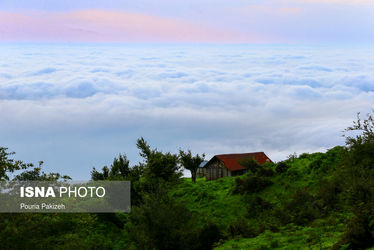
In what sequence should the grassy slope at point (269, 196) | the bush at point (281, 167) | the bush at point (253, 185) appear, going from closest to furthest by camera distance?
the grassy slope at point (269, 196) < the bush at point (253, 185) < the bush at point (281, 167)

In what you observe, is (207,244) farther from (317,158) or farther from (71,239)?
(317,158)

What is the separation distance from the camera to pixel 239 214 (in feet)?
121

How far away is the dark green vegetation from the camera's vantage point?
19484 mm

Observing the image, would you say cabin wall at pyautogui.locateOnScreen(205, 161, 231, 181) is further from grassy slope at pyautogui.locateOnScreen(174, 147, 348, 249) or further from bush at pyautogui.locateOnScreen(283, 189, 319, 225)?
bush at pyautogui.locateOnScreen(283, 189, 319, 225)

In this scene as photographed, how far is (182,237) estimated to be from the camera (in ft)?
71.3

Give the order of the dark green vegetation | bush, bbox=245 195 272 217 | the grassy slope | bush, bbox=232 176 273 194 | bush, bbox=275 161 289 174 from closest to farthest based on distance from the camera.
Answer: the dark green vegetation
the grassy slope
bush, bbox=245 195 272 217
bush, bbox=232 176 273 194
bush, bbox=275 161 289 174

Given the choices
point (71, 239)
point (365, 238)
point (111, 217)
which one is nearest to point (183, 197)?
point (111, 217)

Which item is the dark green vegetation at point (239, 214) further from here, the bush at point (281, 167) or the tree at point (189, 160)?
the tree at point (189, 160)

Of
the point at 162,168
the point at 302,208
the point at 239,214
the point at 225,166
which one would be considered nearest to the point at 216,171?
the point at 225,166

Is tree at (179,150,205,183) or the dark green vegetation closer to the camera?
the dark green vegetation

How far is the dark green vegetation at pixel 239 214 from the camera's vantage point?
19484mm

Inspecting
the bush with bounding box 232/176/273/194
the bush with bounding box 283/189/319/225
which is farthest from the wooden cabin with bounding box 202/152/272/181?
the bush with bounding box 283/189/319/225

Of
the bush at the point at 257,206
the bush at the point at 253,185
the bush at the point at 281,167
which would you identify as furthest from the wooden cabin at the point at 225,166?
the bush at the point at 257,206

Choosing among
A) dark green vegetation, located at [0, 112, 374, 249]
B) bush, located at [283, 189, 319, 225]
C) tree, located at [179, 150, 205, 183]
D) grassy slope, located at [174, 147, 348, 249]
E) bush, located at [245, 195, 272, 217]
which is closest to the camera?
dark green vegetation, located at [0, 112, 374, 249]
